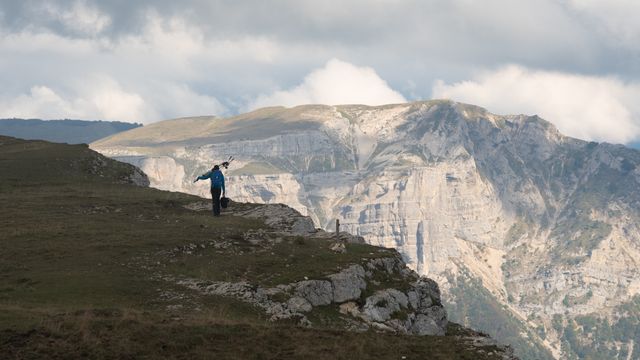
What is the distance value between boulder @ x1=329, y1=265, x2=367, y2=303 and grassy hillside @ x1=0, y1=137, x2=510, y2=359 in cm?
126

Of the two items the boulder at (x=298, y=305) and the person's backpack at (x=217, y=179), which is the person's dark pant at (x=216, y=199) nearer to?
the person's backpack at (x=217, y=179)

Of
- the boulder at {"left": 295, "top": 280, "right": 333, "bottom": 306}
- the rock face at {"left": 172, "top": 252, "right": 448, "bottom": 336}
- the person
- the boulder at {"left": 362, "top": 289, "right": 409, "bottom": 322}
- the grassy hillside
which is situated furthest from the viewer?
the person

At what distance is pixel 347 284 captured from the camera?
59031 millimetres

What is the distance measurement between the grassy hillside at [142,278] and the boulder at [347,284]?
1.26m

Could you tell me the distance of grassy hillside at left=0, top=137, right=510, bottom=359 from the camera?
35844mm

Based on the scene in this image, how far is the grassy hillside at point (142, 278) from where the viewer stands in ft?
118

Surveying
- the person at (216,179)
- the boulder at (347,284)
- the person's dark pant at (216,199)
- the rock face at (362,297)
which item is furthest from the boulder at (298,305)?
the person's dark pant at (216,199)

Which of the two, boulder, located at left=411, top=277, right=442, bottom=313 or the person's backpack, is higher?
the person's backpack

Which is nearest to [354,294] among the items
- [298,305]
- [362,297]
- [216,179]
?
[362,297]

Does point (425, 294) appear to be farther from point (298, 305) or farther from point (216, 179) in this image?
point (216, 179)

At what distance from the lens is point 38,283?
1951 inches

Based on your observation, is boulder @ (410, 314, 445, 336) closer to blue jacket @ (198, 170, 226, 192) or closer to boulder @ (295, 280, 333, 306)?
boulder @ (295, 280, 333, 306)

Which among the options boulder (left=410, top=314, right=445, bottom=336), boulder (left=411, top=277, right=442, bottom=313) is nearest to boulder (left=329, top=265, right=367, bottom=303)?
boulder (left=410, top=314, right=445, bottom=336)

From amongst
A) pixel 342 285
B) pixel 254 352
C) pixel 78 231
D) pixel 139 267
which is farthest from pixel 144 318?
pixel 78 231
